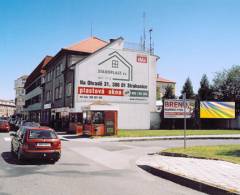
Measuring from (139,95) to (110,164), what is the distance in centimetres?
3047

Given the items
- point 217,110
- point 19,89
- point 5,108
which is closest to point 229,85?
point 217,110

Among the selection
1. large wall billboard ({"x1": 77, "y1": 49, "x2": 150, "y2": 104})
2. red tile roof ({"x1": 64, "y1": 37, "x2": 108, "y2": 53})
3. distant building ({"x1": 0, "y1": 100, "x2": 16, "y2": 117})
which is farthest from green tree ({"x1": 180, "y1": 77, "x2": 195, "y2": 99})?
distant building ({"x1": 0, "y1": 100, "x2": 16, "y2": 117})

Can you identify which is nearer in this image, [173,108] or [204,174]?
[204,174]

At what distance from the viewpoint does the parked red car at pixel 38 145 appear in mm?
13195

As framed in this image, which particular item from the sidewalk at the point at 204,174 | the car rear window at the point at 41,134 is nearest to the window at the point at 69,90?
the car rear window at the point at 41,134

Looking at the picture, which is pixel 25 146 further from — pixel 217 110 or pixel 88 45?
pixel 217 110

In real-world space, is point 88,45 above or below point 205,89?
above

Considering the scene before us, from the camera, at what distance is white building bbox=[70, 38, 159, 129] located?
41281mm

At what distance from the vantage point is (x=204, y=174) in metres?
10.4

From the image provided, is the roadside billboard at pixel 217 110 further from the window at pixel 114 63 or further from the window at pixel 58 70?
the window at pixel 58 70

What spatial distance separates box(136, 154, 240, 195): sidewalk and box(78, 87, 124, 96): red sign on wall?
1096 inches

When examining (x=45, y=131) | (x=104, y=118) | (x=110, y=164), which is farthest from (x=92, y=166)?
(x=104, y=118)

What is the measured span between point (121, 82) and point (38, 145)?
30.3 meters

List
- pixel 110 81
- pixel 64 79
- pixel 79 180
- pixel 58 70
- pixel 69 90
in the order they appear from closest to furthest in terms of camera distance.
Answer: pixel 79 180 < pixel 110 81 < pixel 69 90 < pixel 64 79 < pixel 58 70
